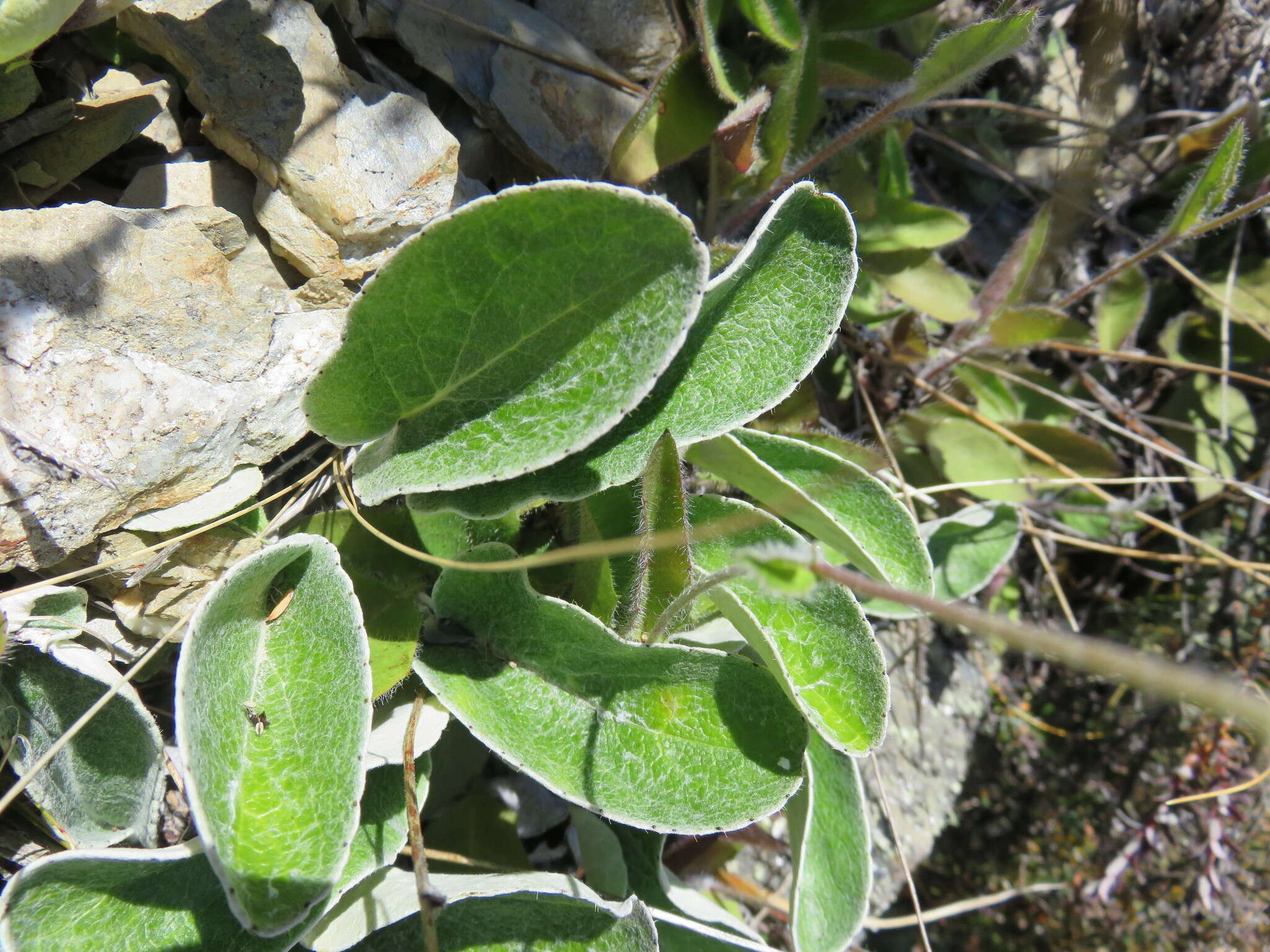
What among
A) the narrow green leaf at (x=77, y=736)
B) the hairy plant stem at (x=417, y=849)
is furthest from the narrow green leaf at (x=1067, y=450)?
the narrow green leaf at (x=77, y=736)

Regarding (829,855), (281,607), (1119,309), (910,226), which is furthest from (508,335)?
(1119,309)

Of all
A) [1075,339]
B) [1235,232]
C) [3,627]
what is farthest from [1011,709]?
[3,627]

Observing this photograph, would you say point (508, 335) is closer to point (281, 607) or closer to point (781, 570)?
point (281, 607)

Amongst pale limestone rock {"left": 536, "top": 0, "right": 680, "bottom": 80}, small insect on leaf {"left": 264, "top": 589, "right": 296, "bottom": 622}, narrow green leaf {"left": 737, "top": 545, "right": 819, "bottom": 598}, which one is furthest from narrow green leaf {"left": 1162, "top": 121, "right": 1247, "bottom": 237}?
small insect on leaf {"left": 264, "top": 589, "right": 296, "bottom": 622}

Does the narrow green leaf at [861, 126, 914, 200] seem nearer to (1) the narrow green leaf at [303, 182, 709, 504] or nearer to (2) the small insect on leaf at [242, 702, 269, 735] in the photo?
(1) the narrow green leaf at [303, 182, 709, 504]

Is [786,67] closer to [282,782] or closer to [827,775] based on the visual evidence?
[827,775]

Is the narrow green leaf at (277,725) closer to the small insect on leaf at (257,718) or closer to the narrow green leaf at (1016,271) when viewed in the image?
the small insect on leaf at (257,718)
